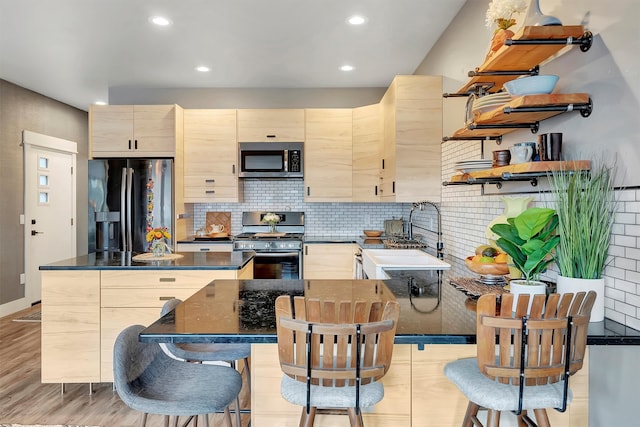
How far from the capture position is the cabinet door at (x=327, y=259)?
4445 millimetres

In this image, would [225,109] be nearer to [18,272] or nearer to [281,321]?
[18,272]

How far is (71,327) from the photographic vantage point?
106 inches

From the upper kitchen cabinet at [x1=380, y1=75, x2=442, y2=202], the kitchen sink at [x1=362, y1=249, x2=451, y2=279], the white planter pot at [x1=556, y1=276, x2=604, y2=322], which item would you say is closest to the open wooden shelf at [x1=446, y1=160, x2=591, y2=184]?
the white planter pot at [x1=556, y1=276, x2=604, y2=322]

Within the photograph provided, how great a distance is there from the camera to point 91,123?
4473 millimetres

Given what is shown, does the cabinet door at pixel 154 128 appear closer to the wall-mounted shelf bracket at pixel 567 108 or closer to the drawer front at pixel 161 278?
the drawer front at pixel 161 278

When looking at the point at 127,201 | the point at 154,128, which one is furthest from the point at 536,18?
the point at 127,201

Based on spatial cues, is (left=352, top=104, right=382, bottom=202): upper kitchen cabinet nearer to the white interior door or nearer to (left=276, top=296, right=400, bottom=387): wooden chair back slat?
(left=276, top=296, right=400, bottom=387): wooden chair back slat

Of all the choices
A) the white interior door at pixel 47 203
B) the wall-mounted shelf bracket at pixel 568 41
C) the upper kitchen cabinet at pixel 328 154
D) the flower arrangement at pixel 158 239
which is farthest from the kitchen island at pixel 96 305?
the white interior door at pixel 47 203

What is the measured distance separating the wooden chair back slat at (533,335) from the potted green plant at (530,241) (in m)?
0.34

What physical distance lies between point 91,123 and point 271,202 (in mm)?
2219

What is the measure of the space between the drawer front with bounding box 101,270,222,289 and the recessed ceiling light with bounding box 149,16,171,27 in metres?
1.98

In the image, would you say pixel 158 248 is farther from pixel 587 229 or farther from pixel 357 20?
pixel 587 229

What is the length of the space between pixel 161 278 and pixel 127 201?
2005 mm

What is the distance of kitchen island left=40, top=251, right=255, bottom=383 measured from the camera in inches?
105
